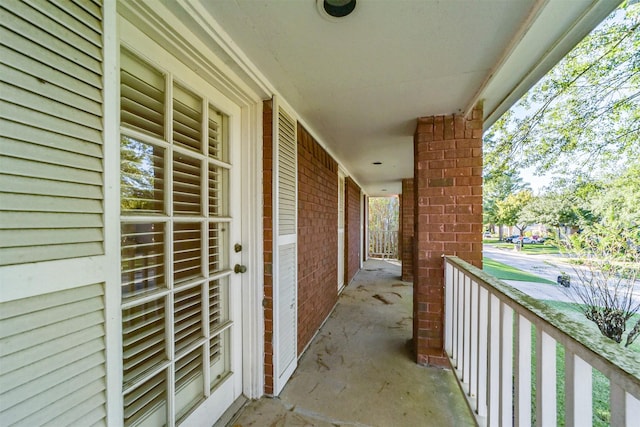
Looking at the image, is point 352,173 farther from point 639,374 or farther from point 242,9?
point 639,374

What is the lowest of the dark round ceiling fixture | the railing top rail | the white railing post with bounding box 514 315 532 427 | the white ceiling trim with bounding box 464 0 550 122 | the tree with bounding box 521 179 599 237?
the white railing post with bounding box 514 315 532 427

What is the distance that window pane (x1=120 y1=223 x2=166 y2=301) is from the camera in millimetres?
1007

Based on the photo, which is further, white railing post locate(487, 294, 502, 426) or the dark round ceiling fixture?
white railing post locate(487, 294, 502, 426)

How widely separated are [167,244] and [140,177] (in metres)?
0.33

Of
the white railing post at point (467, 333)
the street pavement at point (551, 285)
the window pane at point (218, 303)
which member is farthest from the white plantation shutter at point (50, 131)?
the street pavement at point (551, 285)

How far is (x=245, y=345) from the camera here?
1757mm

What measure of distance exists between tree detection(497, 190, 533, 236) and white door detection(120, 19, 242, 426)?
14.4 m

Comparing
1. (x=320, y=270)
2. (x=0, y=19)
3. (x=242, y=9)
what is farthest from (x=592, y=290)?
(x=0, y=19)

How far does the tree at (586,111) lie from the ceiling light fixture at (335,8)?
1844 mm

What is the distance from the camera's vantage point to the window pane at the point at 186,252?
1.25 meters

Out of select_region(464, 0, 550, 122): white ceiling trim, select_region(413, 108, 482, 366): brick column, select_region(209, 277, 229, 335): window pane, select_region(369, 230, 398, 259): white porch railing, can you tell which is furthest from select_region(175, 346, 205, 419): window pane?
select_region(369, 230, 398, 259): white porch railing

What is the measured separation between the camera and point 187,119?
1337 millimetres

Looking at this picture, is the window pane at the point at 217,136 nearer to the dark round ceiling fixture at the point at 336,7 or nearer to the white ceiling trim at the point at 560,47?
the dark round ceiling fixture at the point at 336,7

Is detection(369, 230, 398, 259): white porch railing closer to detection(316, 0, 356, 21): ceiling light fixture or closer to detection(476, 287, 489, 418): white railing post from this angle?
detection(476, 287, 489, 418): white railing post
